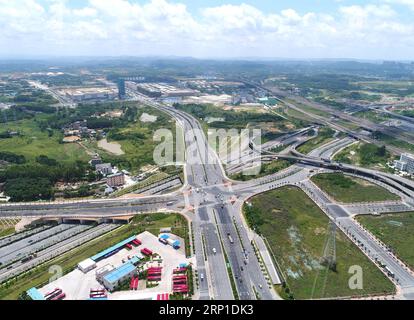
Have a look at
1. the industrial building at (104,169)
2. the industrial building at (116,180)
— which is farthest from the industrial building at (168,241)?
the industrial building at (104,169)

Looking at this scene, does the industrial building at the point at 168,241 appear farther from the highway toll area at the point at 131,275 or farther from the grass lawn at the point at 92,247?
the grass lawn at the point at 92,247

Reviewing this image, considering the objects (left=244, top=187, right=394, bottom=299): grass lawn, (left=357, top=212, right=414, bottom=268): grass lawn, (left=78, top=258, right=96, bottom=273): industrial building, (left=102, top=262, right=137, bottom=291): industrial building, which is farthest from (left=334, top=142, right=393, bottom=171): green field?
(left=78, top=258, right=96, bottom=273): industrial building

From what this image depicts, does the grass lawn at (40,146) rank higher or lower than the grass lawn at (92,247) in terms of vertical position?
higher

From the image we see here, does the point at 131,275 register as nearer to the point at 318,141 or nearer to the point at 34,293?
the point at 34,293

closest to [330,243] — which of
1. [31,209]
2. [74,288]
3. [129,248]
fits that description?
[129,248]

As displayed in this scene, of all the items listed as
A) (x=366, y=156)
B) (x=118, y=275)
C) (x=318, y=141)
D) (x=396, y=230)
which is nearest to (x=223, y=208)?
(x=118, y=275)
